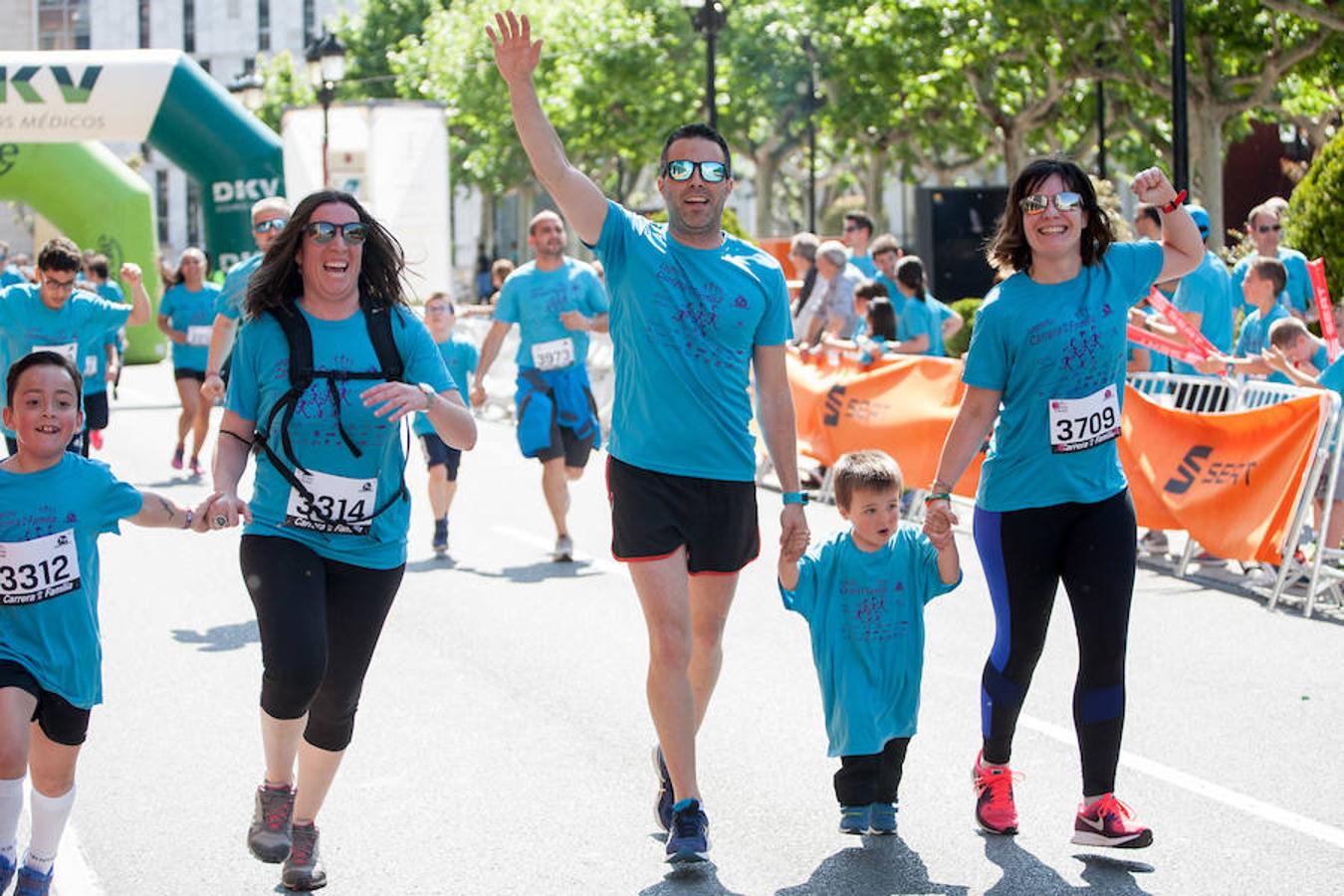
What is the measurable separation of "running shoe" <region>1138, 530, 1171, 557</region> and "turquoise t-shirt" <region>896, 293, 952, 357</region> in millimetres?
2894

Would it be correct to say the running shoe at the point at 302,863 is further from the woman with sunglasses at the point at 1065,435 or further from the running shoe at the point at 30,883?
the woman with sunglasses at the point at 1065,435

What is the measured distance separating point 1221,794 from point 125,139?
23618 millimetres

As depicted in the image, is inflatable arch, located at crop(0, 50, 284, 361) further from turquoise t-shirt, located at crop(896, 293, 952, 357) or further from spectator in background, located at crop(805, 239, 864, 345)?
turquoise t-shirt, located at crop(896, 293, 952, 357)

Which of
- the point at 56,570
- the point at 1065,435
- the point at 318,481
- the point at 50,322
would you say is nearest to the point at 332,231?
the point at 318,481

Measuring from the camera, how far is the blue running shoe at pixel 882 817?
18.6 feet

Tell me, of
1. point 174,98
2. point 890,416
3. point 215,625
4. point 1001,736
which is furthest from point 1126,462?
point 174,98

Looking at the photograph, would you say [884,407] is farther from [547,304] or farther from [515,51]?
[515,51]

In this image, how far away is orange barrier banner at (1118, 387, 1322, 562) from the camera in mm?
9820

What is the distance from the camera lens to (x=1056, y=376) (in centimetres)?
549

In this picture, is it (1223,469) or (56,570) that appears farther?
(1223,469)

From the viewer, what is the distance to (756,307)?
18.2 ft

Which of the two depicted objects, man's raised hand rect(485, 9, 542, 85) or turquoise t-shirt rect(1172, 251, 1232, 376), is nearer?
man's raised hand rect(485, 9, 542, 85)

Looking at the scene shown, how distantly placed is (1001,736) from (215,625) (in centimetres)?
491

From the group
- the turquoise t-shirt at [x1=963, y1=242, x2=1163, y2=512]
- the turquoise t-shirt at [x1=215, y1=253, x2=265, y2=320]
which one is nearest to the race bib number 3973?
the turquoise t-shirt at [x1=963, y1=242, x2=1163, y2=512]
